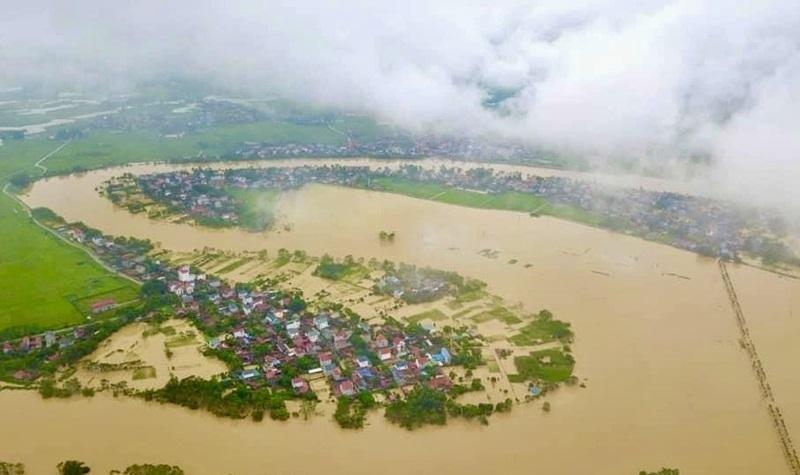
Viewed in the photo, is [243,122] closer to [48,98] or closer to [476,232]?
[48,98]

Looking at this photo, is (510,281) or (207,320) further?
(510,281)

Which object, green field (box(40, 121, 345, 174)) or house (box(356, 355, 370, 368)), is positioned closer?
house (box(356, 355, 370, 368))

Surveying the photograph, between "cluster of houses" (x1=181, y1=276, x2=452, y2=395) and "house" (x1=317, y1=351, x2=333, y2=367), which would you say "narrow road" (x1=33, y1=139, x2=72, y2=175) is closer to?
"cluster of houses" (x1=181, y1=276, x2=452, y2=395)

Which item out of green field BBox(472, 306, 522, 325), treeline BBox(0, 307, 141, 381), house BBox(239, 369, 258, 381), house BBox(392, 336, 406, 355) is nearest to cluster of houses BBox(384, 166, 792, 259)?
green field BBox(472, 306, 522, 325)

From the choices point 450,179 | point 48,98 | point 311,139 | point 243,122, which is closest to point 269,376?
point 450,179

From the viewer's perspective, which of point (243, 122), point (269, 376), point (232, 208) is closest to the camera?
point (269, 376)

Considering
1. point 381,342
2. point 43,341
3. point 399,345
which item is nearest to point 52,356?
point 43,341

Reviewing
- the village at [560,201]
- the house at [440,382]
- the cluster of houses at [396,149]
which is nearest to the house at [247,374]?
the house at [440,382]
